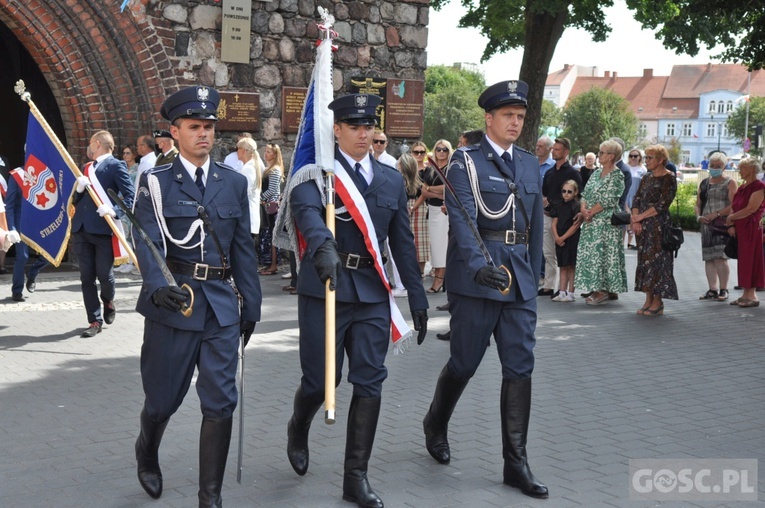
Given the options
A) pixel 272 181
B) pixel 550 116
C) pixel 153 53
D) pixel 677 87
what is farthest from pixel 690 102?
pixel 153 53

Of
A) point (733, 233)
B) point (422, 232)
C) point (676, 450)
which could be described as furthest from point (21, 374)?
point (733, 233)

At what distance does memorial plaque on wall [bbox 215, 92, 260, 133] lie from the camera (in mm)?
13578

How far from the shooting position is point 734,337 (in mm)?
9789

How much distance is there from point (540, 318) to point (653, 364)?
239cm

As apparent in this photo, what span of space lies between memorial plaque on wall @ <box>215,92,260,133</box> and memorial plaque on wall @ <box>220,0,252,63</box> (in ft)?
1.54

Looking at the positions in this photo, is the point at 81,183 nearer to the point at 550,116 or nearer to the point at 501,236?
the point at 501,236

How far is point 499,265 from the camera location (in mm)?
5348

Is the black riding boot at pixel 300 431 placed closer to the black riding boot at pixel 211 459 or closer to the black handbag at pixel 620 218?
the black riding boot at pixel 211 459

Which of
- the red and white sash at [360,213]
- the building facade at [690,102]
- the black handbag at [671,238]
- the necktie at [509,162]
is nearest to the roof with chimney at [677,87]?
the building facade at [690,102]

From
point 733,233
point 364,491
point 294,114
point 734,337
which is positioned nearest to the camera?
point 364,491

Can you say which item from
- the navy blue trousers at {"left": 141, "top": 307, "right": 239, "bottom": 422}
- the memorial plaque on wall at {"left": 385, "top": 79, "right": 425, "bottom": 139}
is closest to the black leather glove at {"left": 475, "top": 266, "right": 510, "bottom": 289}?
the navy blue trousers at {"left": 141, "top": 307, "right": 239, "bottom": 422}

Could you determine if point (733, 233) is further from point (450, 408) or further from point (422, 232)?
point (450, 408)

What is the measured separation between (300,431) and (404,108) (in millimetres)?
10311

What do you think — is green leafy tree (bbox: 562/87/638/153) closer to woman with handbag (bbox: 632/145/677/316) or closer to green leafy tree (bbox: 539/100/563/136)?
green leafy tree (bbox: 539/100/563/136)
